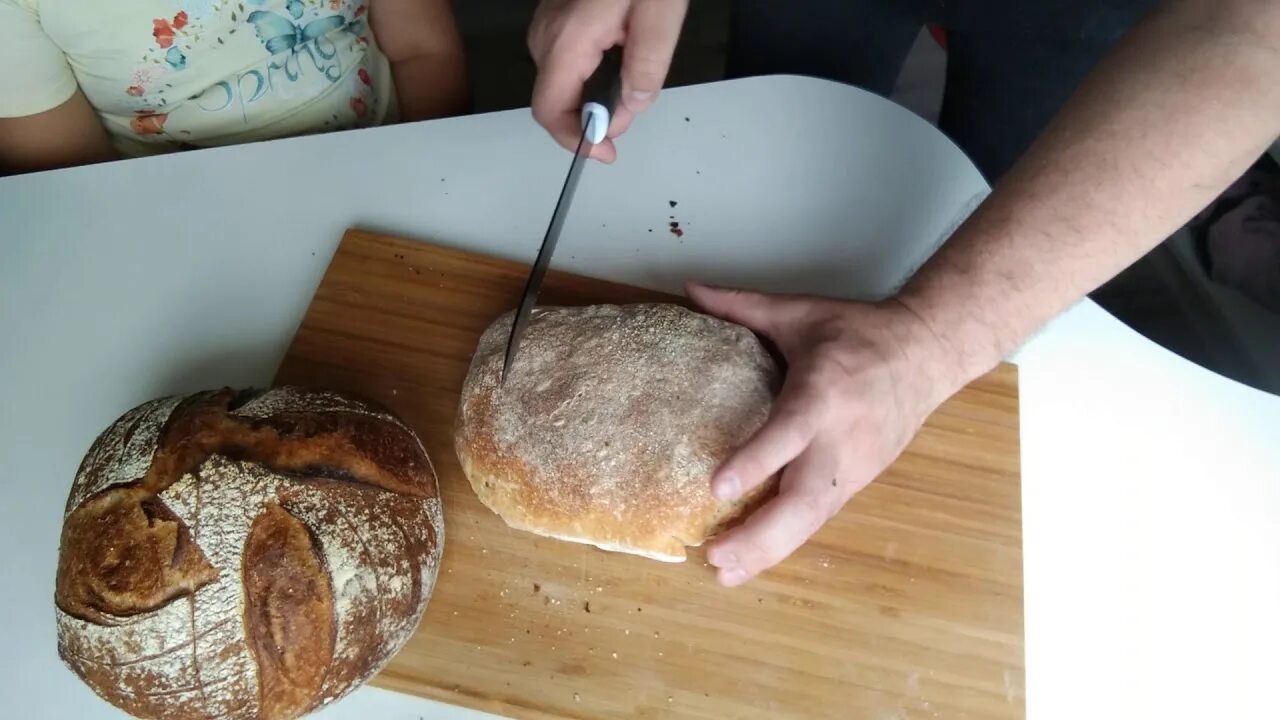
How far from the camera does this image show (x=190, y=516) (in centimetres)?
71

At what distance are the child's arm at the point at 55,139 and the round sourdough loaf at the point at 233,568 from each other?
1.71 feet

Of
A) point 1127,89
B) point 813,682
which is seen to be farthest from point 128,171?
point 1127,89

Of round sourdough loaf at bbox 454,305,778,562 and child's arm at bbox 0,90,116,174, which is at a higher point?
child's arm at bbox 0,90,116,174

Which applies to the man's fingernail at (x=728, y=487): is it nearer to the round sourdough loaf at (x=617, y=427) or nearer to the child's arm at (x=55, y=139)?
the round sourdough loaf at (x=617, y=427)

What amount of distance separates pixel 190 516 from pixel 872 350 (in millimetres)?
637

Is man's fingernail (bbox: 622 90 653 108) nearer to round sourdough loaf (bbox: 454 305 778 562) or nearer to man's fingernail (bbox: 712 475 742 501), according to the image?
round sourdough loaf (bbox: 454 305 778 562)

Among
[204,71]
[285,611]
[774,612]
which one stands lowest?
[774,612]

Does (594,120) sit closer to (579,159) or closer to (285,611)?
(579,159)

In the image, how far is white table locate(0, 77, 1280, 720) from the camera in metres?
0.84

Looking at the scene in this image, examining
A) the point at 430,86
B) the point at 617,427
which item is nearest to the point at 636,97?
the point at 617,427

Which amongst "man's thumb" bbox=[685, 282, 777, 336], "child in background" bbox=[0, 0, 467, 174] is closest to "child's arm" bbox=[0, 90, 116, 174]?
"child in background" bbox=[0, 0, 467, 174]

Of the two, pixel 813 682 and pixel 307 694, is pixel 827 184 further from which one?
pixel 307 694

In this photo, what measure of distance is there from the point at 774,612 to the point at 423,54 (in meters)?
0.94

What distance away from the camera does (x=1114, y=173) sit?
76 centimetres
